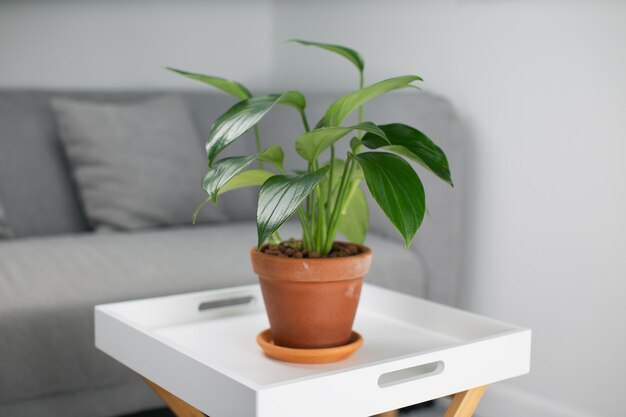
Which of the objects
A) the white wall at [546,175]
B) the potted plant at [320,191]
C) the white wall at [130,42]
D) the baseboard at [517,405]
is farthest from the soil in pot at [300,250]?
the white wall at [130,42]

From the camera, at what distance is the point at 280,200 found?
39.8 inches

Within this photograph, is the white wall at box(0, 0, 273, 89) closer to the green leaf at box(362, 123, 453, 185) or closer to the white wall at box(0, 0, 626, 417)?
the white wall at box(0, 0, 626, 417)

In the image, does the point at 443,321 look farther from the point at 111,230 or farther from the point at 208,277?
the point at 111,230

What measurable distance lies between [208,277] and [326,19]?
1241mm

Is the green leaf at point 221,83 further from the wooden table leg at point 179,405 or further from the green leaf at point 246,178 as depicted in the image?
the wooden table leg at point 179,405

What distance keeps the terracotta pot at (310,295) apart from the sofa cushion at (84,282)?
0.56 metres

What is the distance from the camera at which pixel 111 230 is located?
222cm

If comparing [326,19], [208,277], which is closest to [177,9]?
[326,19]

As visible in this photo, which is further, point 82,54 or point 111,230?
point 82,54

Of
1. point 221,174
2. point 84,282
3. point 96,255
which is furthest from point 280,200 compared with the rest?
point 96,255

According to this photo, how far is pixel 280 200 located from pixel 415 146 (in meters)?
0.22

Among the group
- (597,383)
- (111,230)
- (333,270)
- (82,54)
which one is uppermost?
(82,54)

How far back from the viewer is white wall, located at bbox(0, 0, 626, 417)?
6.00 feet

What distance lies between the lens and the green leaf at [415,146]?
108cm
